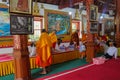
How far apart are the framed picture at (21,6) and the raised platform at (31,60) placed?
76.5 inches

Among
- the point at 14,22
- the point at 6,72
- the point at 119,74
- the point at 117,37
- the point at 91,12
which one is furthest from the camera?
the point at 117,37

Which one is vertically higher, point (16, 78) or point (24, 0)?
point (24, 0)

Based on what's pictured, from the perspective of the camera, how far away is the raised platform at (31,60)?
4836 mm

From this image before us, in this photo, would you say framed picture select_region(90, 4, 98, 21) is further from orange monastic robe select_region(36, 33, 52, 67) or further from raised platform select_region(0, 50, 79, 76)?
orange monastic robe select_region(36, 33, 52, 67)

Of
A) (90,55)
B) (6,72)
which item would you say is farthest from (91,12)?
(6,72)

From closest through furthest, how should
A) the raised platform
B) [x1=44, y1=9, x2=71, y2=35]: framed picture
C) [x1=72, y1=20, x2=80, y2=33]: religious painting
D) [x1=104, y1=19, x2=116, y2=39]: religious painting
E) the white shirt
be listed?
the raised platform
the white shirt
[x1=44, y1=9, x2=71, y2=35]: framed picture
[x1=72, y1=20, x2=80, y2=33]: religious painting
[x1=104, y1=19, x2=116, y2=39]: religious painting

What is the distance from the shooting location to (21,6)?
141 inches

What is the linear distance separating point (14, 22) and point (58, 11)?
6.30 meters

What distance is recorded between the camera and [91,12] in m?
6.30

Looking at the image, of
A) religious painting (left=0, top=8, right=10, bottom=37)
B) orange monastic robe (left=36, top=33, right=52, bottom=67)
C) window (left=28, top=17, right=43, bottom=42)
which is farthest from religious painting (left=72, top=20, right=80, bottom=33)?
orange monastic robe (left=36, top=33, right=52, bottom=67)

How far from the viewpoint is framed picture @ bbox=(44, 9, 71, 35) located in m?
8.89

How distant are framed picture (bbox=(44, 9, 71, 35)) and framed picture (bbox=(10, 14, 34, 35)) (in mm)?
4958

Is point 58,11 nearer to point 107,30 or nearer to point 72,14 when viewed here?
point 72,14

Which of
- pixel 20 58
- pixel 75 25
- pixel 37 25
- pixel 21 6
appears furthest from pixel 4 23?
pixel 75 25
